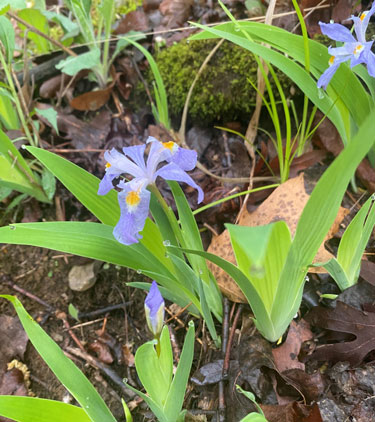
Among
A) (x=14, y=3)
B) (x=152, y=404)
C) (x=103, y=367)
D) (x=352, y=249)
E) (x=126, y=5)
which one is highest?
(x=14, y=3)

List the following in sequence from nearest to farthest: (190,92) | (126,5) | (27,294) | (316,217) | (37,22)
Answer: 1. (316,217)
2. (27,294)
3. (190,92)
4. (37,22)
5. (126,5)

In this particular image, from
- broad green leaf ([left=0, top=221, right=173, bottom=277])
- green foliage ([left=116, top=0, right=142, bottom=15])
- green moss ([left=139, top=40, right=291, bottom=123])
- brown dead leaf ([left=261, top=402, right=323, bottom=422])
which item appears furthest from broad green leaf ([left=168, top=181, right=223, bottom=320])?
green foliage ([left=116, top=0, right=142, bottom=15])

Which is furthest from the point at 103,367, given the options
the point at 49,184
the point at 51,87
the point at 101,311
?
the point at 51,87

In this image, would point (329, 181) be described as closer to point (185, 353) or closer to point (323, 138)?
point (185, 353)

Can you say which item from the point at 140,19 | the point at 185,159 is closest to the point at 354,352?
the point at 185,159

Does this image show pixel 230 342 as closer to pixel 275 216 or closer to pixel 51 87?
pixel 275 216

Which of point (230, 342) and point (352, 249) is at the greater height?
point (352, 249)
